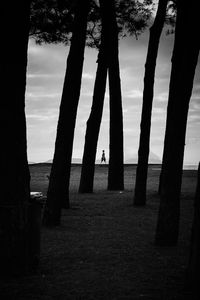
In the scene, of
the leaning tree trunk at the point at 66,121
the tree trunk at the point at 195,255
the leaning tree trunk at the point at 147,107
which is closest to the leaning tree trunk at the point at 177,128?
the tree trunk at the point at 195,255

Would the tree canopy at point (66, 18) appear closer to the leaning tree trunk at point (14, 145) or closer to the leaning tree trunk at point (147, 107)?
the leaning tree trunk at point (147, 107)

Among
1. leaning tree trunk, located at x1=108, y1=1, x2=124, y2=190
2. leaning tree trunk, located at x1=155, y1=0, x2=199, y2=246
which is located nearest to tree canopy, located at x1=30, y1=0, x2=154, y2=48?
leaning tree trunk, located at x1=108, y1=1, x2=124, y2=190

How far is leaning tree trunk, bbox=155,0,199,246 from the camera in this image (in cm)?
798

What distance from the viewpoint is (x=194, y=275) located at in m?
5.32

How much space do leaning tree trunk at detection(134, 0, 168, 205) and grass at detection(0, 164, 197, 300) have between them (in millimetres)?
1917

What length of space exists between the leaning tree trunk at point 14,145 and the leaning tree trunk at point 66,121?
4039 millimetres

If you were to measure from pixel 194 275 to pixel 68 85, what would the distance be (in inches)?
272

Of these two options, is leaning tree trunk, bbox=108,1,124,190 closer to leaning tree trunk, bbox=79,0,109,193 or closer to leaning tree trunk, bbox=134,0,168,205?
leaning tree trunk, bbox=79,0,109,193

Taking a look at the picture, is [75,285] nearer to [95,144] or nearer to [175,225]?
[175,225]

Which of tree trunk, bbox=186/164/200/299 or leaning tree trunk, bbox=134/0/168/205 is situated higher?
leaning tree trunk, bbox=134/0/168/205

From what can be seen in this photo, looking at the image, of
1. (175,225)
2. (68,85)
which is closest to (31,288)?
(175,225)

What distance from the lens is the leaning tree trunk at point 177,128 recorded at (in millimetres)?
7984

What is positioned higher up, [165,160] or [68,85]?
[68,85]

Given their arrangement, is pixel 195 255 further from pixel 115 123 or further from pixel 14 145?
pixel 115 123
